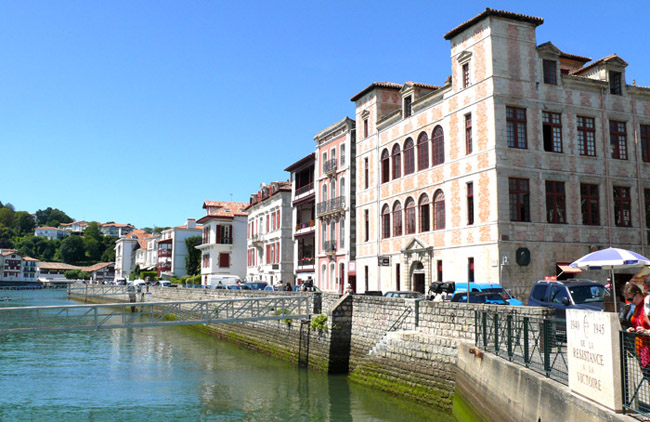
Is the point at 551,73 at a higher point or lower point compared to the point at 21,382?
higher

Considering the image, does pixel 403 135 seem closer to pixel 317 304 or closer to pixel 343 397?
pixel 317 304

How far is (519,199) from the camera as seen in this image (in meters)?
28.5

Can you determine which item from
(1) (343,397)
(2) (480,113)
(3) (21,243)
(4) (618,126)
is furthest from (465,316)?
(3) (21,243)

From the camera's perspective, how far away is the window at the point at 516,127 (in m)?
28.7

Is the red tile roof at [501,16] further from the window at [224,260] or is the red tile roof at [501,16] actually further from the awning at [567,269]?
the window at [224,260]

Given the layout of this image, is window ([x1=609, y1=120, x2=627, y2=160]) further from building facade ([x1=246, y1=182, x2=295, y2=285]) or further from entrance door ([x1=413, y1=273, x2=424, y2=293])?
building facade ([x1=246, y1=182, x2=295, y2=285])

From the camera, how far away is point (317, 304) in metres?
25.6

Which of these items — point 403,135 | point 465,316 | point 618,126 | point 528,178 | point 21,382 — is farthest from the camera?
point 403,135

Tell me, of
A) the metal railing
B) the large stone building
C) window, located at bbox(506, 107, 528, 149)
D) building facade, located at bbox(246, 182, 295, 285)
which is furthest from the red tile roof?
building facade, located at bbox(246, 182, 295, 285)

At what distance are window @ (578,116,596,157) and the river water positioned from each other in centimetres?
1769

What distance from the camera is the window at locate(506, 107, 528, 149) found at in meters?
28.7

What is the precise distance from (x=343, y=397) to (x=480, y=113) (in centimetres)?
1613

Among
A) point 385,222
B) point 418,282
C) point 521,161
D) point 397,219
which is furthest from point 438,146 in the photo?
point 418,282

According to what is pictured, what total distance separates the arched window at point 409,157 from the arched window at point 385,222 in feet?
10.6
